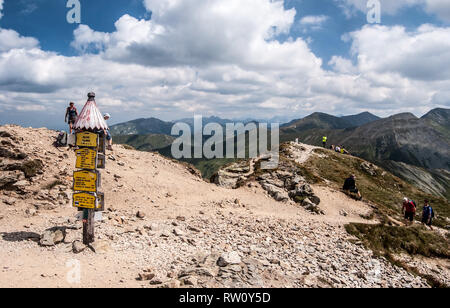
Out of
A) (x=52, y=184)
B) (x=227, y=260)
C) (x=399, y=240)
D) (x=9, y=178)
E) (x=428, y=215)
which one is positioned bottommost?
(x=399, y=240)

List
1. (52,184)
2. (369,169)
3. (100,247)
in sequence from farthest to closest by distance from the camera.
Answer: (369,169) → (52,184) → (100,247)

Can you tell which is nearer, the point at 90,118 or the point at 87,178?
the point at 90,118

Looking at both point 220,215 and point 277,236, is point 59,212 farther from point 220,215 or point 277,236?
point 277,236

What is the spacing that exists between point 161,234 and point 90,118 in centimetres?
715

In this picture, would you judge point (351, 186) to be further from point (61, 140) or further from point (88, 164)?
point (61, 140)

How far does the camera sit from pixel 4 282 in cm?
920

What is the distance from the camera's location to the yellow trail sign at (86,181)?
13156mm

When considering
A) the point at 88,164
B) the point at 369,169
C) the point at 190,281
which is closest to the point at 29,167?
the point at 88,164

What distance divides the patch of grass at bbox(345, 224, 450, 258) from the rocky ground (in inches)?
62.6

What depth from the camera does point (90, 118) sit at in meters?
13.0

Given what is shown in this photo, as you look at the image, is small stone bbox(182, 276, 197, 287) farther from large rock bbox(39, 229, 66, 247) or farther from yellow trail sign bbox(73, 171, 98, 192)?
large rock bbox(39, 229, 66, 247)

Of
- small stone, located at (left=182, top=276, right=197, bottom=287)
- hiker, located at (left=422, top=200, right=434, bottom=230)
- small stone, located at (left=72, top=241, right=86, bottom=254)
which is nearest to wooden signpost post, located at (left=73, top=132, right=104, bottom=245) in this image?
small stone, located at (left=72, top=241, right=86, bottom=254)

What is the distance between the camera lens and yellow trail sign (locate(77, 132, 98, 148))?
13133 millimetres

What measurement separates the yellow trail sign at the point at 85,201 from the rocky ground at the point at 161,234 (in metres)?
1.62
